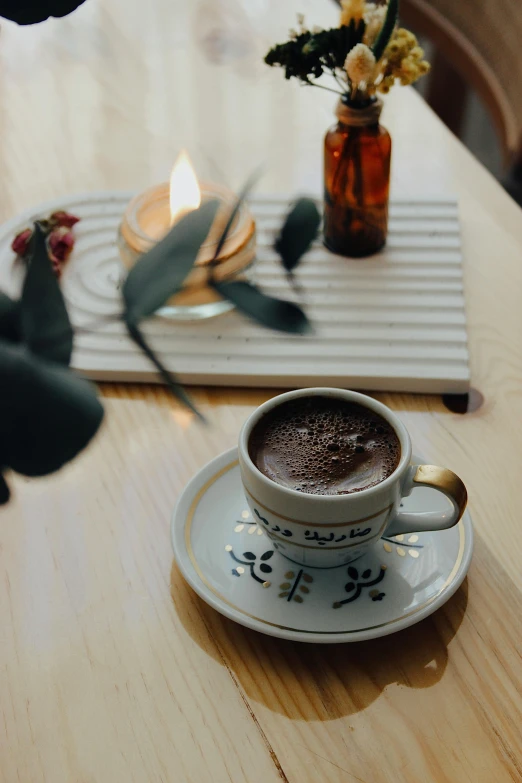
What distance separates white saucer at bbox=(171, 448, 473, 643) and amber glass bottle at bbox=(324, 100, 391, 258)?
34cm

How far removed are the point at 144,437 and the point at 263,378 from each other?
11cm

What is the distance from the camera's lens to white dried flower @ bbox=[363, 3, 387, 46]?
700 millimetres

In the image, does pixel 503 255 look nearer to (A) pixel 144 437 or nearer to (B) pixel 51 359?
(A) pixel 144 437

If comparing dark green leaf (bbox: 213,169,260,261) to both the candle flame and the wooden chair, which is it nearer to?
the candle flame

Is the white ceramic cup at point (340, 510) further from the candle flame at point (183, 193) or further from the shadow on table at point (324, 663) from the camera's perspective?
the candle flame at point (183, 193)

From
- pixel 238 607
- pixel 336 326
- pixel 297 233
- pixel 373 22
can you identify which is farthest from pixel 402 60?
pixel 297 233

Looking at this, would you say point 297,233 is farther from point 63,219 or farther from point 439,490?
point 63,219

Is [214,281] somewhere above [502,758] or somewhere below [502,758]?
above

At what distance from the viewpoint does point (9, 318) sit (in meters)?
0.16

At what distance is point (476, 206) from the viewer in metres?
0.93

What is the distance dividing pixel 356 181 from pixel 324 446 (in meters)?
0.39

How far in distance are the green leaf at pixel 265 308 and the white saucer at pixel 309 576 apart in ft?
1.12

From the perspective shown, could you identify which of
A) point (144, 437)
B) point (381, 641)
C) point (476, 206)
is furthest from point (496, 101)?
point (381, 641)

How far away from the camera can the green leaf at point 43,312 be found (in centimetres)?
16
